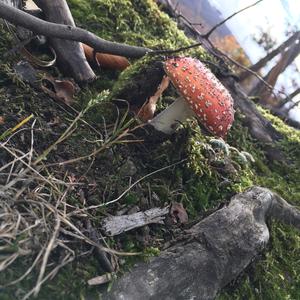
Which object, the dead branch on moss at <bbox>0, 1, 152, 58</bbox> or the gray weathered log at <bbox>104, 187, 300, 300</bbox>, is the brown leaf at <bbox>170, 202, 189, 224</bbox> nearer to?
the gray weathered log at <bbox>104, 187, 300, 300</bbox>

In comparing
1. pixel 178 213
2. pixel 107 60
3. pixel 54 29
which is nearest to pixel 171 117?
pixel 178 213

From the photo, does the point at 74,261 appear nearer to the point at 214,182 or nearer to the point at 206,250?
the point at 206,250

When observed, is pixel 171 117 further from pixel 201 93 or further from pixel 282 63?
pixel 282 63

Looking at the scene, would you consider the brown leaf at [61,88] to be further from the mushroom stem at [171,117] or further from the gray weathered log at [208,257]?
the gray weathered log at [208,257]

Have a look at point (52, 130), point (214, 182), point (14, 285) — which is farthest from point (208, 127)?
point (14, 285)

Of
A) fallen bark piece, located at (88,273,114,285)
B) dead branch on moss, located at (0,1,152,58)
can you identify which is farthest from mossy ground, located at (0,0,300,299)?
dead branch on moss, located at (0,1,152,58)

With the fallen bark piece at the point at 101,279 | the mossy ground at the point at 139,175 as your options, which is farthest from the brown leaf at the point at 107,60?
the fallen bark piece at the point at 101,279
